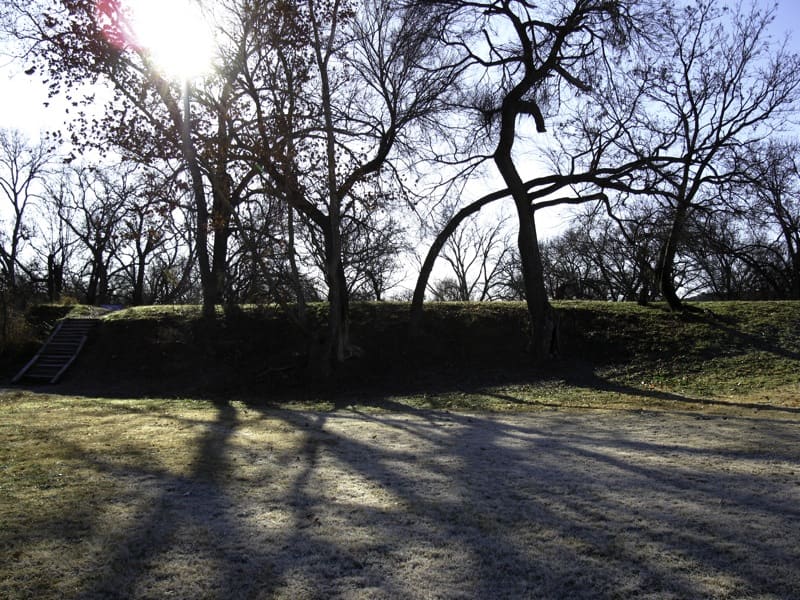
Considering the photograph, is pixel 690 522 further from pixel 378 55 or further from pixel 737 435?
pixel 378 55

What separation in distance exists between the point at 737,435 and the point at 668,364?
903cm

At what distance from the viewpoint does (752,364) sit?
16391mm

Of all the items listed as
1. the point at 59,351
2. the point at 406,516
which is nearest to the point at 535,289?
the point at 406,516

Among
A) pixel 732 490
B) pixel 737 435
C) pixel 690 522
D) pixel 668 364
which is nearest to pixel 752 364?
pixel 668 364

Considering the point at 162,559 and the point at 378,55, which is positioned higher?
the point at 378,55

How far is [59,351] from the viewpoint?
21266mm

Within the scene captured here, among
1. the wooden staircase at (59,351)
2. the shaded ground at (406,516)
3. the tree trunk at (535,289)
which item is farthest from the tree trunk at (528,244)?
the wooden staircase at (59,351)

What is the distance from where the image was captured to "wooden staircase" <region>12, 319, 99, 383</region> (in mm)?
19719

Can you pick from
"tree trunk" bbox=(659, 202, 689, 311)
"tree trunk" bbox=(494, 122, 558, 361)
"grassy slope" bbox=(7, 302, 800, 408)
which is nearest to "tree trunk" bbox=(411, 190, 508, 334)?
"tree trunk" bbox=(494, 122, 558, 361)

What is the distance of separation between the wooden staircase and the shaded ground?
12.8 m

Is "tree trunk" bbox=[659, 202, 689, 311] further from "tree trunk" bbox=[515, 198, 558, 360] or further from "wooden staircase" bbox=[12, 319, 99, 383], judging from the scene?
"wooden staircase" bbox=[12, 319, 99, 383]

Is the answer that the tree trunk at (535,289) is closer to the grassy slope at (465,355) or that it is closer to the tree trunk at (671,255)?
the grassy slope at (465,355)

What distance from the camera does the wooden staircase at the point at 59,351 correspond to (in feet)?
64.7

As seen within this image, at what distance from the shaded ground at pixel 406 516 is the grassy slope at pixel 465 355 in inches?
263
